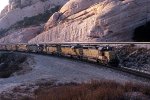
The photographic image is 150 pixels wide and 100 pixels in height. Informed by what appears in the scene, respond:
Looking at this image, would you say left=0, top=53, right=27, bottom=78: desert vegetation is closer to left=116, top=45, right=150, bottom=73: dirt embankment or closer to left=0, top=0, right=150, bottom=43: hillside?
left=116, top=45, right=150, bottom=73: dirt embankment

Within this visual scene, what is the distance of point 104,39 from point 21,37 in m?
43.3

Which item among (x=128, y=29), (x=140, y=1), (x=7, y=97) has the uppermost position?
(x=140, y=1)

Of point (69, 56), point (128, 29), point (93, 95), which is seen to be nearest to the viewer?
point (93, 95)

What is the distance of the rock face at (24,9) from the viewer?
11356cm

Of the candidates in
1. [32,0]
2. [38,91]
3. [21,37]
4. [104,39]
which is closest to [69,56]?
[104,39]

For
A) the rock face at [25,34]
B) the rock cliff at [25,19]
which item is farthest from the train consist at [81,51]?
the rock cliff at [25,19]

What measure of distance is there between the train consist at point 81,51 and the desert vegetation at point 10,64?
4.98 meters

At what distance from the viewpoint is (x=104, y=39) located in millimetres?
55719

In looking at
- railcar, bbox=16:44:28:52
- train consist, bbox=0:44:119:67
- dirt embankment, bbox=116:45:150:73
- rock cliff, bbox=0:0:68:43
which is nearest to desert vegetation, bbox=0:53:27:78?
train consist, bbox=0:44:119:67

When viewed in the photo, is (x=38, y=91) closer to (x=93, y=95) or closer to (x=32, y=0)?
(x=93, y=95)

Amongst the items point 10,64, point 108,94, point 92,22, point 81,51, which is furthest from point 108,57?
point 92,22

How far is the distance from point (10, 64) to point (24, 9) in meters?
71.0

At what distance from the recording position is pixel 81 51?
43844 millimetres

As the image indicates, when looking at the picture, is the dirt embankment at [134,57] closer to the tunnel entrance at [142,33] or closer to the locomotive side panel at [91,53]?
the locomotive side panel at [91,53]
